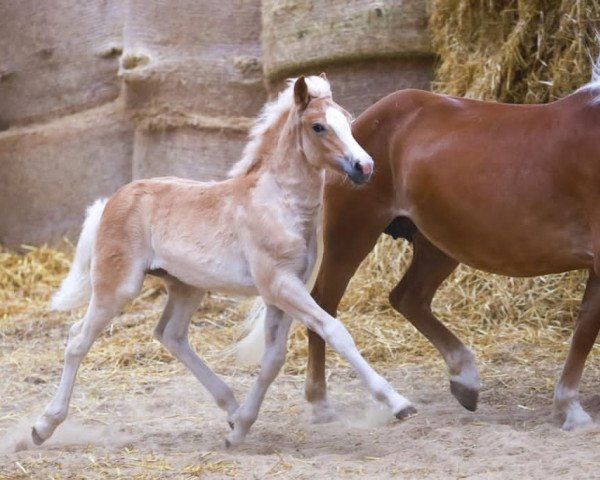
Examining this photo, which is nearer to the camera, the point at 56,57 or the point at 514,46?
the point at 514,46

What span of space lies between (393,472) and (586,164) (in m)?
1.50

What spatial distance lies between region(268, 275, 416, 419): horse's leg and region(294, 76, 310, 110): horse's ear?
2.26ft

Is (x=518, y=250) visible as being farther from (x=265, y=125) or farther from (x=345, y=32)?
(x=345, y=32)

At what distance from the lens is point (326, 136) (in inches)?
156

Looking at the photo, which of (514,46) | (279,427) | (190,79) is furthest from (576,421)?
(190,79)

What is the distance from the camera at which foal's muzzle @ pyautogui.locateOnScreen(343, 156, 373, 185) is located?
3.81m

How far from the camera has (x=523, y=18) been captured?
6188 mm

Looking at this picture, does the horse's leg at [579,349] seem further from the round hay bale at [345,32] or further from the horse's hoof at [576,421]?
the round hay bale at [345,32]

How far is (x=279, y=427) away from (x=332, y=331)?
0.93 meters

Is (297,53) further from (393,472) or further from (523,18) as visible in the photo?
(393,472)

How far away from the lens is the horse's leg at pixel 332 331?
3.78 metres

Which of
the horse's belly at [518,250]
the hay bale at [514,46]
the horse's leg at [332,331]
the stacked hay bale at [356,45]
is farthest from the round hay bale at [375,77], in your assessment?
the horse's leg at [332,331]

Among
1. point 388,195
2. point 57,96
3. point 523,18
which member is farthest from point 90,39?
point 388,195

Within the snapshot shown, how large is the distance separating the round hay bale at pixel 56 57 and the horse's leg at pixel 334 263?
4.14m
